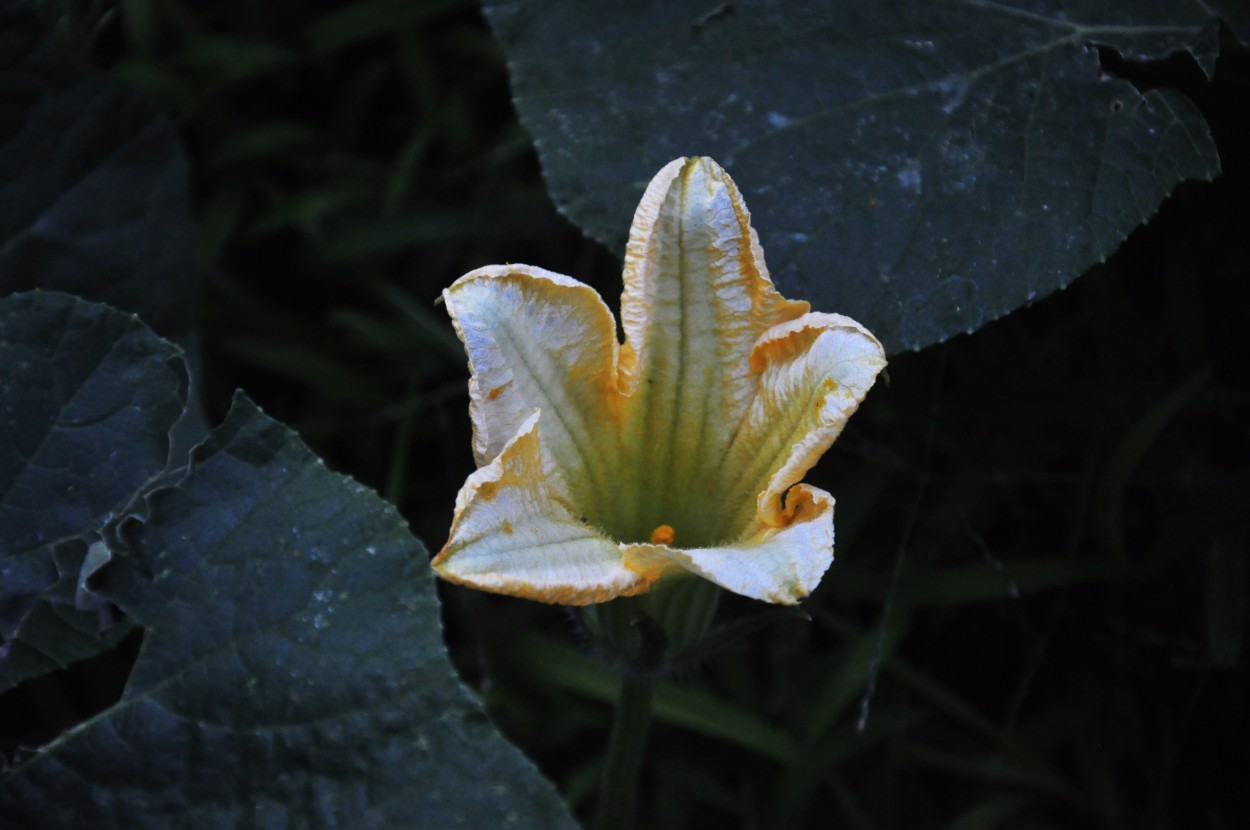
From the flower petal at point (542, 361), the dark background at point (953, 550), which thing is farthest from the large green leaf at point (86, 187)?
the flower petal at point (542, 361)

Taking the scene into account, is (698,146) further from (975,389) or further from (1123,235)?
(975,389)

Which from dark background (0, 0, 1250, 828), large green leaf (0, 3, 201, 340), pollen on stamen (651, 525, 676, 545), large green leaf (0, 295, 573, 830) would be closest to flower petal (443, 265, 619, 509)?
pollen on stamen (651, 525, 676, 545)

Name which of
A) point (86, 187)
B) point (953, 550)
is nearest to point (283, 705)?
point (86, 187)

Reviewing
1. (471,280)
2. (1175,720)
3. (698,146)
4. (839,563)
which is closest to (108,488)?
(471,280)

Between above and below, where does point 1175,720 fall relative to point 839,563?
below

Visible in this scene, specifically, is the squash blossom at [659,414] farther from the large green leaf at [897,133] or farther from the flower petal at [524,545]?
the large green leaf at [897,133]

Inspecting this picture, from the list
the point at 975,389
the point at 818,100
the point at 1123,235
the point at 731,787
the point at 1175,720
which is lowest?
the point at 731,787
